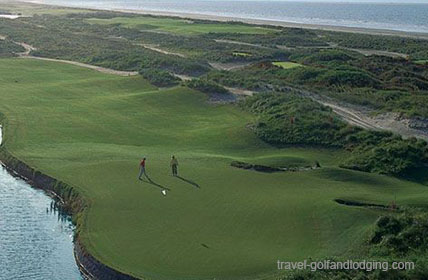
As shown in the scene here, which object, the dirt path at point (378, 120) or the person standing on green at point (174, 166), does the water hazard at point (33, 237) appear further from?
the dirt path at point (378, 120)

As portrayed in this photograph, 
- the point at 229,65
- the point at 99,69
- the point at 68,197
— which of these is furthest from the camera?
the point at 229,65

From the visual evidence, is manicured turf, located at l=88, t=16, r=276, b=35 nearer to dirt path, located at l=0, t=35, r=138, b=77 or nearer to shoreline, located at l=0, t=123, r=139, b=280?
dirt path, located at l=0, t=35, r=138, b=77

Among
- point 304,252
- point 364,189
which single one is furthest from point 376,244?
point 364,189

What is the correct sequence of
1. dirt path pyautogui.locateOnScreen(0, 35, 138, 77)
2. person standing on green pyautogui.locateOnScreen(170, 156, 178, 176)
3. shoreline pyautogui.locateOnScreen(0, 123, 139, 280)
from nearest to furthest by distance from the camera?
shoreline pyautogui.locateOnScreen(0, 123, 139, 280) → person standing on green pyautogui.locateOnScreen(170, 156, 178, 176) → dirt path pyautogui.locateOnScreen(0, 35, 138, 77)

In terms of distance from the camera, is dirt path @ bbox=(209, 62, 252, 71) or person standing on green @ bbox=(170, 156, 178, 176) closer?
person standing on green @ bbox=(170, 156, 178, 176)

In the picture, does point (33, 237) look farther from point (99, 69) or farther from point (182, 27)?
point (182, 27)

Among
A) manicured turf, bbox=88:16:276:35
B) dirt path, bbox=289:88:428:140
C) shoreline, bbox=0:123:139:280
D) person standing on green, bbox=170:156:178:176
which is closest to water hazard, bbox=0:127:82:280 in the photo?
shoreline, bbox=0:123:139:280

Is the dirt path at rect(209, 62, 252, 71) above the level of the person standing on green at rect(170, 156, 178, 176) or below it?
below

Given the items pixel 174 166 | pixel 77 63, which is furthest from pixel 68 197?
pixel 77 63

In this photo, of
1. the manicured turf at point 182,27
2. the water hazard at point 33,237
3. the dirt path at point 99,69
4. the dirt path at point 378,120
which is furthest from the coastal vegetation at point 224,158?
the manicured turf at point 182,27
